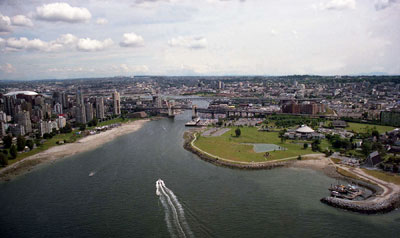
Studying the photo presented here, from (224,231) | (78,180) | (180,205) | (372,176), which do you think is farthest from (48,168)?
(372,176)

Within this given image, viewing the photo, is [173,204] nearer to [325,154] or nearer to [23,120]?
[325,154]

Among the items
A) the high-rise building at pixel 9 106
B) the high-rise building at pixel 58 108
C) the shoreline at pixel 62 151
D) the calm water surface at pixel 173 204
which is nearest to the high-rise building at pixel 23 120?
the shoreline at pixel 62 151

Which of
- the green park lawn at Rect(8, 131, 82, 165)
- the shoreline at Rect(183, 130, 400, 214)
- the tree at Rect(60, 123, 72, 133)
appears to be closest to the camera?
the shoreline at Rect(183, 130, 400, 214)

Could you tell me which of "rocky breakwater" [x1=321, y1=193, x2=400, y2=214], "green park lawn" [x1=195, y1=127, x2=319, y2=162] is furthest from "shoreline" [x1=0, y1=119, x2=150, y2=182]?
"rocky breakwater" [x1=321, y1=193, x2=400, y2=214]

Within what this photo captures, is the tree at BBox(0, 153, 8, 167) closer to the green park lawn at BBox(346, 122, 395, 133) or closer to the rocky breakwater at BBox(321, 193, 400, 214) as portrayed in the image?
the rocky breakwater at BBox(321, 193, 400, 214)

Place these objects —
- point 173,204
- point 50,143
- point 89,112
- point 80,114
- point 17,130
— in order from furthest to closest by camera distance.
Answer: point 89,112 < point 80,114 < point 17,130 < point 50,143 < point 173,204

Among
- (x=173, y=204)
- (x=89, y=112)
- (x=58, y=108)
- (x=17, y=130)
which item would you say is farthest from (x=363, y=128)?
(x=58, y=108)

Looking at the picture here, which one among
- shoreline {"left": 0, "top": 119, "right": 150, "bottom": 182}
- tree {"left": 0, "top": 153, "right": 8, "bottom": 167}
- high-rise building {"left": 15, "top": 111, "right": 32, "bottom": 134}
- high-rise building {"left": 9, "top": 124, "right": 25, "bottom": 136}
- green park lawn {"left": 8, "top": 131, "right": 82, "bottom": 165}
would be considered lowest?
shoreline {"left": 0, "top": 119, "right": 150, "bottom": 182}
